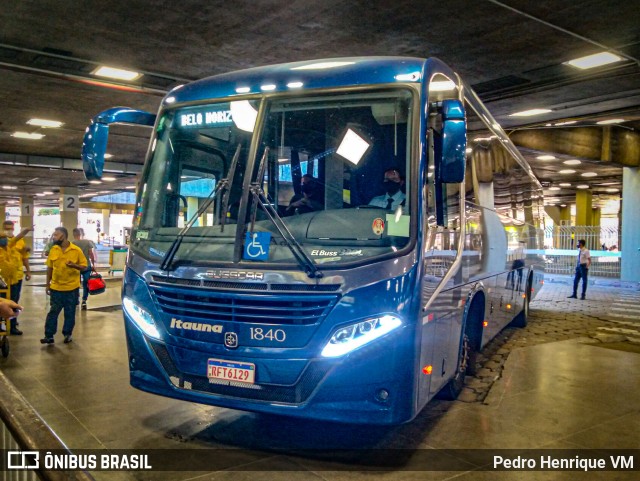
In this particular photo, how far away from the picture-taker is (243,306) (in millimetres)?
4266

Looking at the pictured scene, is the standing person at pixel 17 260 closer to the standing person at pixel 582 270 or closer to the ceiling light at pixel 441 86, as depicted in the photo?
the ceiling light at pixel 441 86

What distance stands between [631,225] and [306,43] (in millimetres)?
17461

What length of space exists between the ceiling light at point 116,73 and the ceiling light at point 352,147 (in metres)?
8.30

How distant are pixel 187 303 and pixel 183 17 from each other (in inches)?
227

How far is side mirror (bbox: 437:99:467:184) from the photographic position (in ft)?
14.0

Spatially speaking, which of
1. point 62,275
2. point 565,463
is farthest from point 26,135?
point 565,463

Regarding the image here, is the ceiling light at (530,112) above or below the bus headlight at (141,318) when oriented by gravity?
above

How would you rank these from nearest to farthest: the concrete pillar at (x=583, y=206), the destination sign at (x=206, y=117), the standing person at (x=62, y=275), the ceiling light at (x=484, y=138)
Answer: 1. the destination sign at (x=206, y=117)
2. the ceiling light at (x=484, y=138)
3. the standing person at (x=62, y=275)
4. the concrete pillar at (x=583, y=206)

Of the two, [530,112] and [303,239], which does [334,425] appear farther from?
[530,112]

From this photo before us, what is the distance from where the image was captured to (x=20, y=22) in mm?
8789

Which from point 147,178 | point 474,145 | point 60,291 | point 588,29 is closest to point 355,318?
point 147,178

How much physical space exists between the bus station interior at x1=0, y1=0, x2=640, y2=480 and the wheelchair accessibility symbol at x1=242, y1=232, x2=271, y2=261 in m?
1.63

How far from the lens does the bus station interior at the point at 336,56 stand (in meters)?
5.08

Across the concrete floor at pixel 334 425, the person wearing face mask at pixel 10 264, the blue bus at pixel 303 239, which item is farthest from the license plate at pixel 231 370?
the person wearing face mask at pixel 10 264
